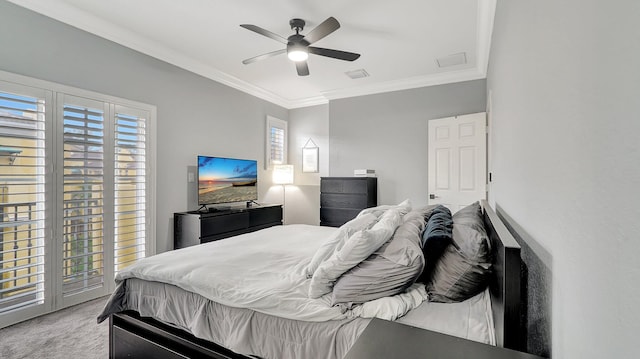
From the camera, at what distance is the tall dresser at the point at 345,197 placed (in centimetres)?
467

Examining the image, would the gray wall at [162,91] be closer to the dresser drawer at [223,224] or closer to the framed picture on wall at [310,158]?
the dresser drawer at [223,224]

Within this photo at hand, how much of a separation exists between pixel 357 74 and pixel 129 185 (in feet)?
11.2

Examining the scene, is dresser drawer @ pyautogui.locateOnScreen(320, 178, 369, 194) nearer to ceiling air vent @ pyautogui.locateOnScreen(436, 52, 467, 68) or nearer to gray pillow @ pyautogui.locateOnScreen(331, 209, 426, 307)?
ceiling air vent @ pyautogui.locateOnScreen(436, 52, 467, 68)

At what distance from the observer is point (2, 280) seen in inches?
91.4

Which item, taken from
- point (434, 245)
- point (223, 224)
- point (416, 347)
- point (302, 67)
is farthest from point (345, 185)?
point (416, 347)

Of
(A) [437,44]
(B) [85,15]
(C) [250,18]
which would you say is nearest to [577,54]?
(C) [250,18]

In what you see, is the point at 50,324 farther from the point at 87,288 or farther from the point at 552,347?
the point at 552,347

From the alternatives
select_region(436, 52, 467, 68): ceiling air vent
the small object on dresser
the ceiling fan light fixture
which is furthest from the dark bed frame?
the small object on dresser

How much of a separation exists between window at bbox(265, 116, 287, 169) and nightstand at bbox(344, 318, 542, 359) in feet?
15.5

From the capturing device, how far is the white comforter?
49.4 inches

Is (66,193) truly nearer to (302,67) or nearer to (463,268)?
(302,67)

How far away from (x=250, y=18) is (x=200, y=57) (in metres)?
1.25

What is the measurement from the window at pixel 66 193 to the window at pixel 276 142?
2.28m

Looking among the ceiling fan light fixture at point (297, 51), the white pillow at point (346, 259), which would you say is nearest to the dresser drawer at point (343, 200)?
the ceiling fan light fixture at point (297, 51)
